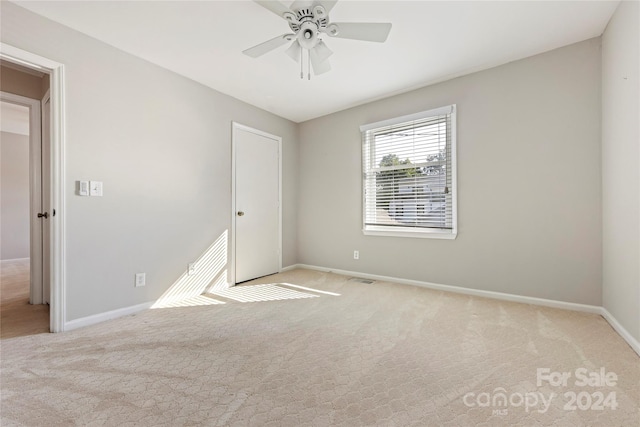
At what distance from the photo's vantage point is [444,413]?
1294 mm

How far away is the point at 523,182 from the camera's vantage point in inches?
110

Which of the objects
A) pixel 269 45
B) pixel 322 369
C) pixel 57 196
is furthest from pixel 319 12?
pixel 57 196

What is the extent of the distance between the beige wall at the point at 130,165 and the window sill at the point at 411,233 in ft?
6.67

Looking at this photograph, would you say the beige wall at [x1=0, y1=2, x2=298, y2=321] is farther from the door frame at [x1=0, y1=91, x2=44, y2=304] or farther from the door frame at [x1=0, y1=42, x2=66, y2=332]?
the door frame at [x1=0, y1=91, x2=44, y2=304]

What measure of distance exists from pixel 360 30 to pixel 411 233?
2.43 metres

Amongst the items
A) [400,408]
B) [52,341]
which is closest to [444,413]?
[400,408]

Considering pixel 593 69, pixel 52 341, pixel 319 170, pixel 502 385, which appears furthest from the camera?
pixel 319 170

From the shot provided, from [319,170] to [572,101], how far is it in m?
3.11

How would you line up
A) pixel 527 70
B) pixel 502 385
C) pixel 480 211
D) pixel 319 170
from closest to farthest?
pixel 502 385 → pixel 527 70 → pixel 480 211 → pixel 319 170

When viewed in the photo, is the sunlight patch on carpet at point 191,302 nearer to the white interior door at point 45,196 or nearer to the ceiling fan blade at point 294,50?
the white interior door at point 45,196

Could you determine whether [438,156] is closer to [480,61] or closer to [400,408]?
[480,61]

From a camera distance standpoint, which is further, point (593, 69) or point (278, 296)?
point (278, 296)

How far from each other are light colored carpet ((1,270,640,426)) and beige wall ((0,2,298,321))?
478 mm

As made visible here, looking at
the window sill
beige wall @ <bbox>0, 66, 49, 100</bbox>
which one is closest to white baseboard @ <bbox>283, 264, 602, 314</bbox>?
the window sill
